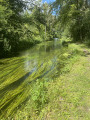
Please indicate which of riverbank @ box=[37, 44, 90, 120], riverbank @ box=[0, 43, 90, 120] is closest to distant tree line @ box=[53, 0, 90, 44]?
riverbank @ box=[37, 44, 90, 120]

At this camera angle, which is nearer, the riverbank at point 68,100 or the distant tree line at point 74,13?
the riverbank at point 68,100

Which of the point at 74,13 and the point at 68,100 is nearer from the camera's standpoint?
the point at 68,100

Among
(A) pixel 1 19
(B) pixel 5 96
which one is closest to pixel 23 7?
(A) pixel 1 19

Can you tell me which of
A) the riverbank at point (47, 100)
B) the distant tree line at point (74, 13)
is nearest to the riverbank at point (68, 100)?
the riverbank at point (47, 100)

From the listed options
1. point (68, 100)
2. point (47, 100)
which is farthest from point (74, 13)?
point (47, 100)

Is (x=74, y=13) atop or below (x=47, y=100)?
atop

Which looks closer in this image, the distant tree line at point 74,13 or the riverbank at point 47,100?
the riverbank at point 47,100

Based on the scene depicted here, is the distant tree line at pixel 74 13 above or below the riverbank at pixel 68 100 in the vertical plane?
above

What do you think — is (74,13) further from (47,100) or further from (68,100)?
(47,100)

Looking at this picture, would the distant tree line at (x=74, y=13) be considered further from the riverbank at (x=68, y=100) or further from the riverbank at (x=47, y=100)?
the riverbank at (x=47, y=100)

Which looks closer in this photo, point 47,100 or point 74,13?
point 47,100

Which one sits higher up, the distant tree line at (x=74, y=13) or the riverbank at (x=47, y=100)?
the distant tree line at (x=74, y=13)

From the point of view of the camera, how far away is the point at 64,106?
228 cm

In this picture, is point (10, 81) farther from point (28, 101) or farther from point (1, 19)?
point (1, 19)
